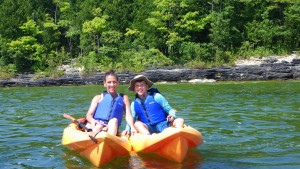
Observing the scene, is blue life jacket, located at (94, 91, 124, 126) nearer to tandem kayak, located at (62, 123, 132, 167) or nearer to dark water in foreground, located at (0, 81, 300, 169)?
tandem kayak, located at (62, 123, 132, 167)

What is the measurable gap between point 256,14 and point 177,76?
41.4ft

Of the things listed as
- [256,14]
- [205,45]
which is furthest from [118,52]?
[256,14]

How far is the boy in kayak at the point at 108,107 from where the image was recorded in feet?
21.4

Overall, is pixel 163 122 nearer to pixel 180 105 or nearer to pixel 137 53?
pixel 180 105

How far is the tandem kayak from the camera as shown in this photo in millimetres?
5582

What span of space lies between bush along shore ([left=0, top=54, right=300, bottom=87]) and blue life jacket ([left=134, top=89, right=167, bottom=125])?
19.6 meters

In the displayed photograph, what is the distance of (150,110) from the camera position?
673 centimetres

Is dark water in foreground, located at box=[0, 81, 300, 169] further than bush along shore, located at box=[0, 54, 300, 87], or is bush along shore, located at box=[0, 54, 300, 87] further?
bush along shore, located at box=[0, 54, 300, 87]

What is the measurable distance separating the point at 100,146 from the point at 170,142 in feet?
3.32

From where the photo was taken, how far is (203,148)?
683cm

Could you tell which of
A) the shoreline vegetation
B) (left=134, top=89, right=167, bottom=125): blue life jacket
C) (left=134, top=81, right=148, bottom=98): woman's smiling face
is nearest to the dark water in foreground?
(left=134, top=89, right=167, bottom=125): blue life jacket

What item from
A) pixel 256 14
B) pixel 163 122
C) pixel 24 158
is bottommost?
pixel 24 158

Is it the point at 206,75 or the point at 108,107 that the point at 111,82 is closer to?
the point at 108,107

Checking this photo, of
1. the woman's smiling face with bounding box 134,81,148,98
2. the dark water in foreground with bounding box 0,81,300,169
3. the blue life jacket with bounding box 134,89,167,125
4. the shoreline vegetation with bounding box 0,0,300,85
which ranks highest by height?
the shoreline vegetation with bounding box 0,0,300,85
